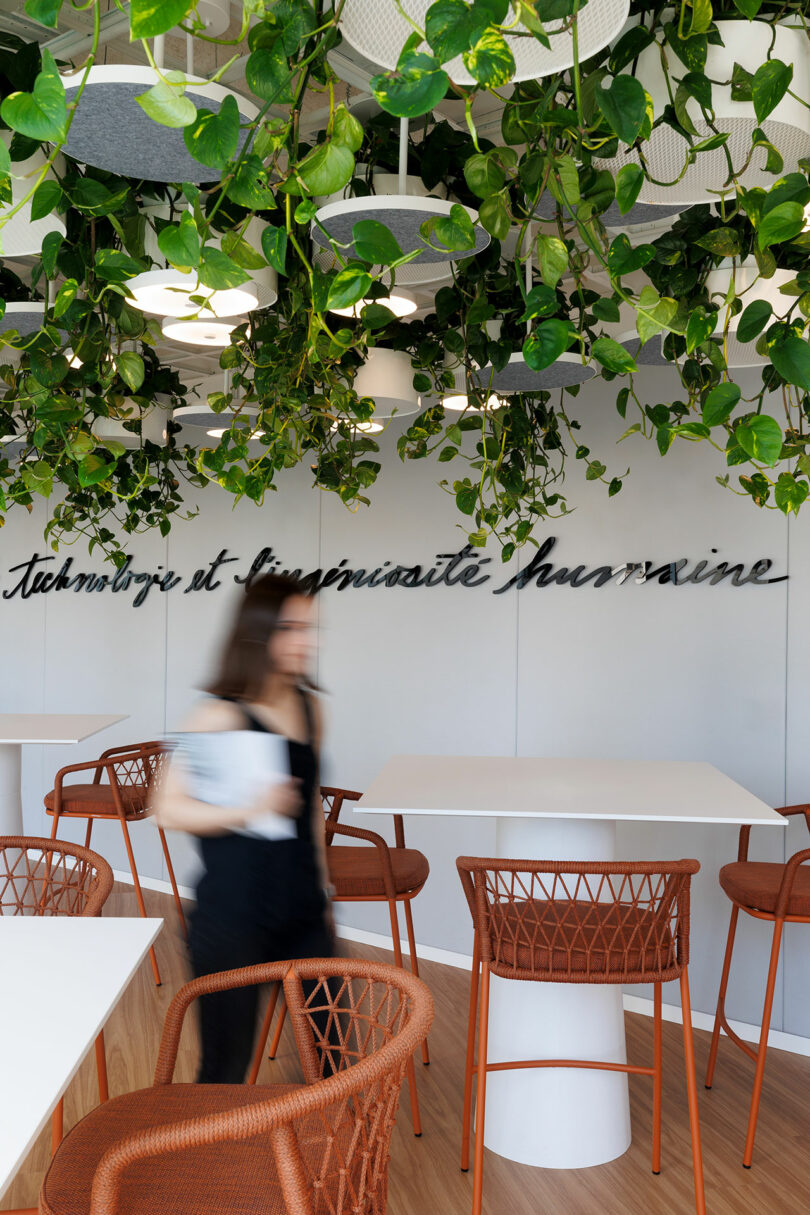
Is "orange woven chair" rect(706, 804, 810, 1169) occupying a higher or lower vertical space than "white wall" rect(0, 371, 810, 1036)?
lower

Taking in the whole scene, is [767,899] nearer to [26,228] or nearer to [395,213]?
[395,213]

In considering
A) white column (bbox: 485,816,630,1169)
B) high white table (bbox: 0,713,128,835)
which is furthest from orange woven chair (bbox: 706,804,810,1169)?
high white table (bbox: 0,713,128,835)

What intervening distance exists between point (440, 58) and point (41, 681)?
691 centimetres

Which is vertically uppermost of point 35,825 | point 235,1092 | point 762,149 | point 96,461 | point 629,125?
point 762,149

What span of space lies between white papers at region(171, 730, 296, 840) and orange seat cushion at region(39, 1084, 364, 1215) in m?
0.74

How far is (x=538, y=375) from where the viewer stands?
280 cm

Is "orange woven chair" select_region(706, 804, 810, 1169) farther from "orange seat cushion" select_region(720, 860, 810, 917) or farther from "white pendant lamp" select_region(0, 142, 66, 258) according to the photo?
"white pendant lamp" select_region(0, 142, 66, 258)

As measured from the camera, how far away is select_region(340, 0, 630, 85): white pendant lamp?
116 cm

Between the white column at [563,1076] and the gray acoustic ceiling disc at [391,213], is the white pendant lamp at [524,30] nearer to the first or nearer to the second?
the gray acoustic ceiling disc at [391,213]

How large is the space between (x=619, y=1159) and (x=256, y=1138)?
1692 mm

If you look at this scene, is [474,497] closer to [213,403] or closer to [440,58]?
[213,403]

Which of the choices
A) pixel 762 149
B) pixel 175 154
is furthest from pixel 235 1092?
pixel 762 149

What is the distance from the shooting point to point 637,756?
4.39m

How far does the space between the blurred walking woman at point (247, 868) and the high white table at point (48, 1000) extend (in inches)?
17.0
